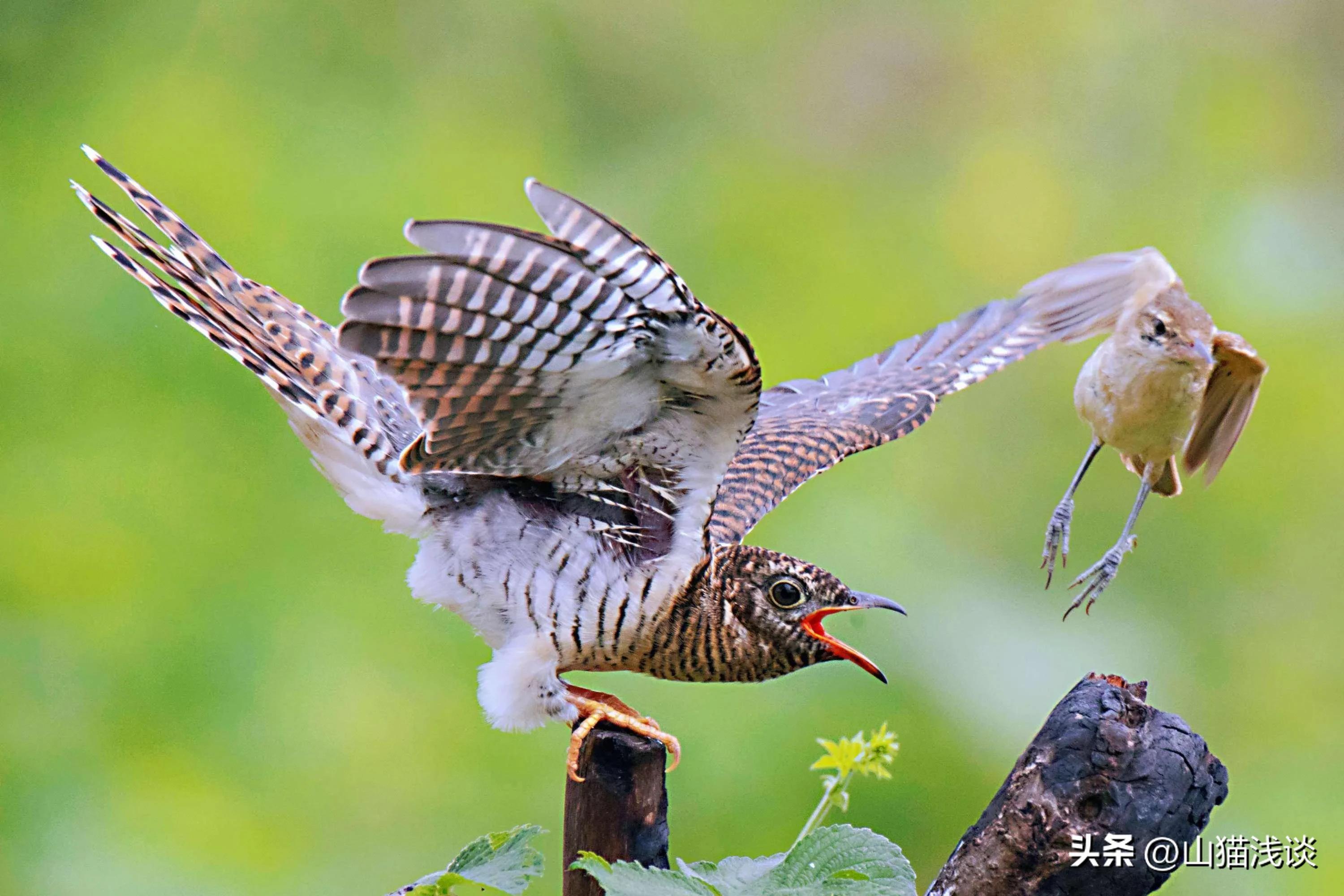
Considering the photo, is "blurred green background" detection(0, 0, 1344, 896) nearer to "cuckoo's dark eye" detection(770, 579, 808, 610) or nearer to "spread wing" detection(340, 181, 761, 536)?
"cuckoo's dark eye" detection(770, 579, 808, 610)

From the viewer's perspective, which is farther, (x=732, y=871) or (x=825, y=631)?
(x=825, y=631)

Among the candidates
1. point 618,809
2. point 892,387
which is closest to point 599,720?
point 618,809

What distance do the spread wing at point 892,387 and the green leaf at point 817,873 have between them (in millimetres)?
954

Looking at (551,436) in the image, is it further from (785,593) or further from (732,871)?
(732,871)

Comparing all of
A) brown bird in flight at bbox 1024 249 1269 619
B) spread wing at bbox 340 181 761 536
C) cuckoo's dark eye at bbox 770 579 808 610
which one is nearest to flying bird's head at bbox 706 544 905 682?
→ cuckoo's dark eye at bbox 770 579 808 610

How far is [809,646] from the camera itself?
1.95 m

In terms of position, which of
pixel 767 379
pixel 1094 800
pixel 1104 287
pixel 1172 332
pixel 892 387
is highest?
pixel 767 379

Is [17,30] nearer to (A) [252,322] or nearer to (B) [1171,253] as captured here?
(A) [252,322]

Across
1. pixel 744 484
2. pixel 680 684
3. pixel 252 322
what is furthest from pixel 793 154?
pixel 252 322

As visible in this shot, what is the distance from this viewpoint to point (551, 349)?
1553mm

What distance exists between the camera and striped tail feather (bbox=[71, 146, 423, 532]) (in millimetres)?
1931

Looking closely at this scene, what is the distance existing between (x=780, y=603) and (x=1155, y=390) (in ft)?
2.03

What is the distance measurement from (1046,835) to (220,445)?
2.74 m

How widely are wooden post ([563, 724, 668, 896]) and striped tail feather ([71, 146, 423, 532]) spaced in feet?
1.95
